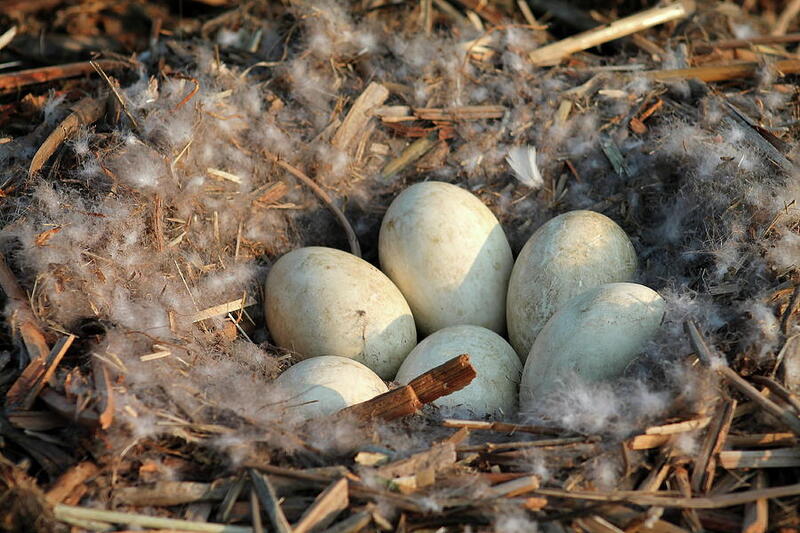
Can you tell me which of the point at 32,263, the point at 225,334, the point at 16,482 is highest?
the point at 32,263

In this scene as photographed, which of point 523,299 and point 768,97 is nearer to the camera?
point 523,299

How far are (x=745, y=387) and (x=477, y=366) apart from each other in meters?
0.77

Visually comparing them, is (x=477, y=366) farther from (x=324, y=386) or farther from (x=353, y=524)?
(x=353, y=524)

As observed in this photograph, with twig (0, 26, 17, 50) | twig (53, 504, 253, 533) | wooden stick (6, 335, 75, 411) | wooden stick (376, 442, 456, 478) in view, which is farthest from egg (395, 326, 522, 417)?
twig (0, 26, 17, 50)

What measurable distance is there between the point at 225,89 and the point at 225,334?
106 centimetres

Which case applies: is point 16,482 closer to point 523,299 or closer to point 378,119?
point 523,299

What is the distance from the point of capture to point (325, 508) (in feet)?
5.46

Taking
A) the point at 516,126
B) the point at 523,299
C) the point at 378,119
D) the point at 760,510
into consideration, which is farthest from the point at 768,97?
the point at 760,510

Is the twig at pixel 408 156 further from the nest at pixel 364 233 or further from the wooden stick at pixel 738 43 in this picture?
the wooden stick at pixel 738 43

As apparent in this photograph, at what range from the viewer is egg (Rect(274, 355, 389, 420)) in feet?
6.88

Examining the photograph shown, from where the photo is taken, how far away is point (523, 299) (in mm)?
2477

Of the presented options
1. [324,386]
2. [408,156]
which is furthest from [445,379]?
[408,156]

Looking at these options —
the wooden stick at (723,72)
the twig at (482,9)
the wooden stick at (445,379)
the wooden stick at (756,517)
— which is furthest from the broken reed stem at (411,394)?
the twig at (482,9)

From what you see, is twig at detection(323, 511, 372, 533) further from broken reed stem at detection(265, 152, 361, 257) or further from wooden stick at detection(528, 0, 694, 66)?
wooden stick at detection(528, 0, 694, 66)
